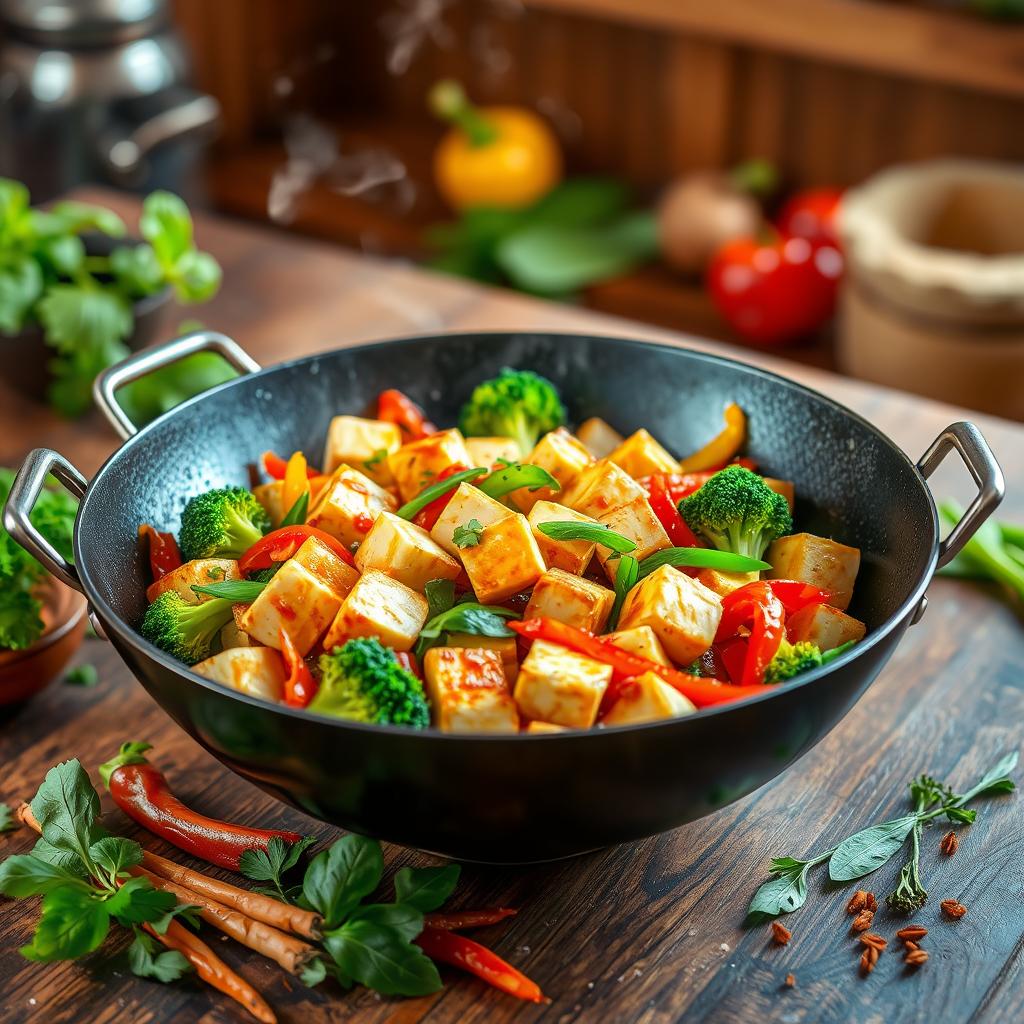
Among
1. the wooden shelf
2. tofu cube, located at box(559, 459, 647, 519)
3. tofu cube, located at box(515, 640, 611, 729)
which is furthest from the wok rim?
the wooden shelf

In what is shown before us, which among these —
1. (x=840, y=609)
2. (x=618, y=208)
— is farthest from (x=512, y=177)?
(x=840, y=609)

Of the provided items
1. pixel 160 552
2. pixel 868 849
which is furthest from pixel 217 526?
pixel 868 849

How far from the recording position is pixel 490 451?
74.0 inches

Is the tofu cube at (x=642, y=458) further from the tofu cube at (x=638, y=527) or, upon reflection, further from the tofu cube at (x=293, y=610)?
the tofu cube at (x=293, y=610)

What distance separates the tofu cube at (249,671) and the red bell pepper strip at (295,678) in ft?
0.05

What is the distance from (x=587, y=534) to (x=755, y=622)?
0.72ft

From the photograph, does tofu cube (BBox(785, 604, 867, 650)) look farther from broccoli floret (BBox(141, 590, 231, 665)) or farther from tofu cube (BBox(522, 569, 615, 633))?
broccoli floret (BBox(141, 590, 231, 665))

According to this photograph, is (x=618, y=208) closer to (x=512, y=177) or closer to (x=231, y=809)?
(x=512, y=177)

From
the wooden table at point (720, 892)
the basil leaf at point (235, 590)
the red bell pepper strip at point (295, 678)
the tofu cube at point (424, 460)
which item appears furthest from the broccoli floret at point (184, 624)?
the tofu cube at point (424, 460)

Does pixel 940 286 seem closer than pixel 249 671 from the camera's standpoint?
No

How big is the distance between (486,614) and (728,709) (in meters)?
0.35

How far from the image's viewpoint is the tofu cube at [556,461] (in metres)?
1.73

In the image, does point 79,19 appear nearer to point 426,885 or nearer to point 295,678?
point 295,678

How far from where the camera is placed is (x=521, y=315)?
2.80 m
